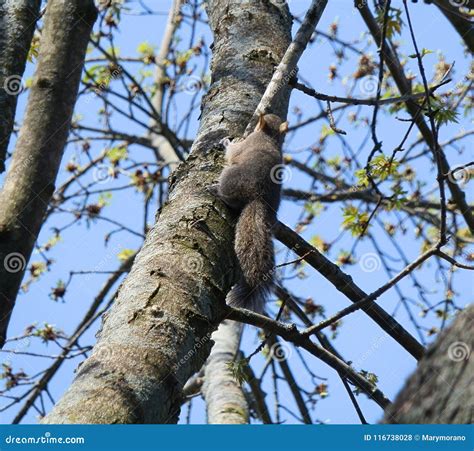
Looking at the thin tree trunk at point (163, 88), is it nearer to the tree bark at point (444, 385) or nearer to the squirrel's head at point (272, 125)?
the squirrel's head at point (272, 125)

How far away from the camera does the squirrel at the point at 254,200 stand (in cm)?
291

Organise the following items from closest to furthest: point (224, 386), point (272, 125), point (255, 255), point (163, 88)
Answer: point (255, 255)
point (272, 125)
point (224, 386)
point (163, 88)

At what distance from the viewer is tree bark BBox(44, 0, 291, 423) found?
187cm

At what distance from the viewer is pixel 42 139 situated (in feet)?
10.9

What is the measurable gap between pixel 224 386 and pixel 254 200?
166cm

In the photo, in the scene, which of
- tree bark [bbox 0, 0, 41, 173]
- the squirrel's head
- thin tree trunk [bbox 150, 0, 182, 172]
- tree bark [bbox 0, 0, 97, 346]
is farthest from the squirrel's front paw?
thin tree trunk [bbox 150, 0, 182, 172]

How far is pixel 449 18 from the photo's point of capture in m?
4.24

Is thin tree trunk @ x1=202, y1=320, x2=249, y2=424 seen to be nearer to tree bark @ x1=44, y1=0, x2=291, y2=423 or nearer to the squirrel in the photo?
the squirrel

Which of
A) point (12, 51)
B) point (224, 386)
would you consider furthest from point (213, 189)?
point (224, 386)

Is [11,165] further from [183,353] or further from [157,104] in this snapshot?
[157,104]

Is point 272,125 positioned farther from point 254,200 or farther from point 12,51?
point 12,51

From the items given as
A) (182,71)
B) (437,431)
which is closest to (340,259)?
(182,71)

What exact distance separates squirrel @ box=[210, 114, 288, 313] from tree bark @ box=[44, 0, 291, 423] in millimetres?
115

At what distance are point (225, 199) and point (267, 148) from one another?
1326 mm
